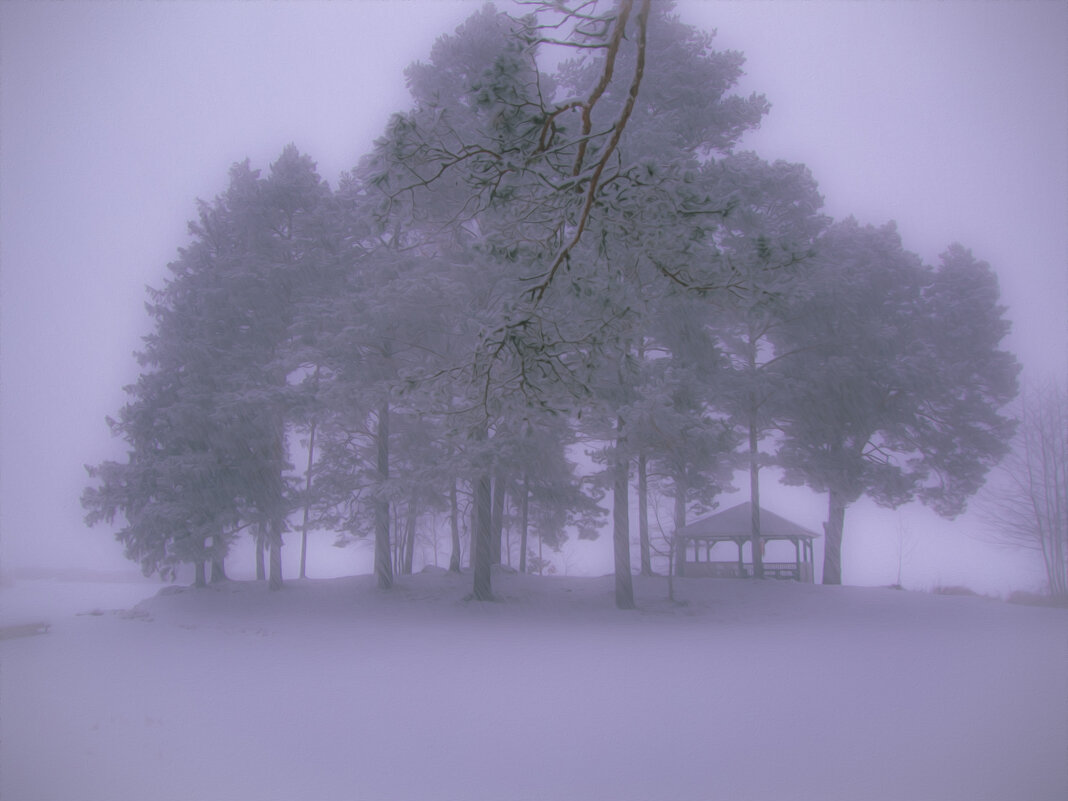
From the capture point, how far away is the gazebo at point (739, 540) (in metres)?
20.6

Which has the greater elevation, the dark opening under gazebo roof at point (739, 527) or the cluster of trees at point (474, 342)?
the cluster of trees at point (474, 342)

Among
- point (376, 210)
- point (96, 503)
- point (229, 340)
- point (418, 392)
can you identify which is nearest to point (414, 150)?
point (376, 210)

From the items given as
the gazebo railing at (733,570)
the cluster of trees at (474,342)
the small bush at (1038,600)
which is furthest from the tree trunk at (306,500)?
the small bush at (1038,600)

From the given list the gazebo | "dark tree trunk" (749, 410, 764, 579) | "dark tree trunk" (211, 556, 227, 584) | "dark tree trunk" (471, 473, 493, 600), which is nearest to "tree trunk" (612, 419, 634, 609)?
"dark tree trunk" (471, 473, 493, 600)

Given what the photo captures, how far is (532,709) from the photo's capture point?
624 cm

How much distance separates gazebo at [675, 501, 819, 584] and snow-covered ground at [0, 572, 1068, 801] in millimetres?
8385

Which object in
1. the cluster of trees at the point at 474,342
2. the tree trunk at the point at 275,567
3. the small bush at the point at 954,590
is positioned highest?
the cluster of trees at the point at 474,342

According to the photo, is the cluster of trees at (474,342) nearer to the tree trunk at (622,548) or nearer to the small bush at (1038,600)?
the tree trunk at (622,548)

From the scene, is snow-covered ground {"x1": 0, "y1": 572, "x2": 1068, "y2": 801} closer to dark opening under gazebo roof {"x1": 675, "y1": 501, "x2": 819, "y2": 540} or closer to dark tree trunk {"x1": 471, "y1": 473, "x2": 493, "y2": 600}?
dark tree trunk {"x1": 471, "y1": 473, "x2": 493, "y2": 600}

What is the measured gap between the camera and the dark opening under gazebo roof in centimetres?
2080

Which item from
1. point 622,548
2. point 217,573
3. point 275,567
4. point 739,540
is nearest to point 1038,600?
point 739,540

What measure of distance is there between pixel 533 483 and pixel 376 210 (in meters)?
11.8

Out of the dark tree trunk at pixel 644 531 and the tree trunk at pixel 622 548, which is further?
the dark tree trunk at pixel 644 531

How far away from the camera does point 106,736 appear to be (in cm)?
520
